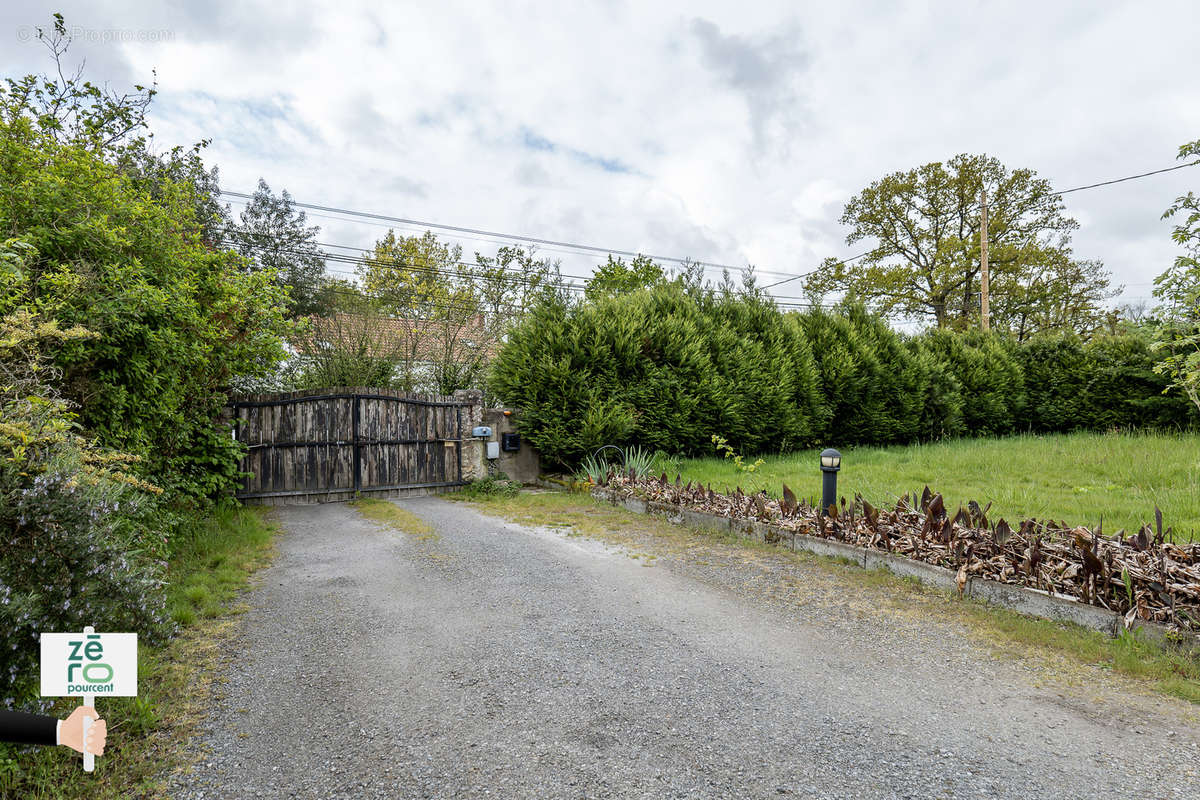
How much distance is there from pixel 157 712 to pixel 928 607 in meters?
3.98

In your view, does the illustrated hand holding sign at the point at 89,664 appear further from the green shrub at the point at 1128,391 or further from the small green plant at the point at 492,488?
the green shrub at the point at 1128,391

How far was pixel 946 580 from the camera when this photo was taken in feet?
12.4

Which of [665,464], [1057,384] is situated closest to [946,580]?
[665,464]

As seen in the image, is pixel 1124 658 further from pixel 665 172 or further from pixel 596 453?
pixel 665 172

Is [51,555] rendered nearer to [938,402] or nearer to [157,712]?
[157,712]

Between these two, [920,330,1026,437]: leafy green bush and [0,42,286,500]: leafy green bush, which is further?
[920,330,1026,437]: leafy green bush

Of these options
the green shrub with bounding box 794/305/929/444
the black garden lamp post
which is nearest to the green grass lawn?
the black garden lamp post

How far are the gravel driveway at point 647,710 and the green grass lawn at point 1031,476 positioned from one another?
282 centimetres

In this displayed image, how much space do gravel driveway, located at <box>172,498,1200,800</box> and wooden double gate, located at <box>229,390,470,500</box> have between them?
4.84 meters

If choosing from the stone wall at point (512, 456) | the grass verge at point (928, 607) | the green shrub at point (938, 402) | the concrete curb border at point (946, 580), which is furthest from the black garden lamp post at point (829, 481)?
the green shrub at point (938, 402)

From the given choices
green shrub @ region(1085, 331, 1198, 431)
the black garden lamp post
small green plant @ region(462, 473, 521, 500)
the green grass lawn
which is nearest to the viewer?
the green grass lawn

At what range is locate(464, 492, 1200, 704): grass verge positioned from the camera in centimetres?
265

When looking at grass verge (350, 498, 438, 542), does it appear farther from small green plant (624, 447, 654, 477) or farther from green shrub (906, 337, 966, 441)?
green shrub (906, 337, 966, 441)

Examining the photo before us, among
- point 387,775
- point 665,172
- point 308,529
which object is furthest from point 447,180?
point 387,775
